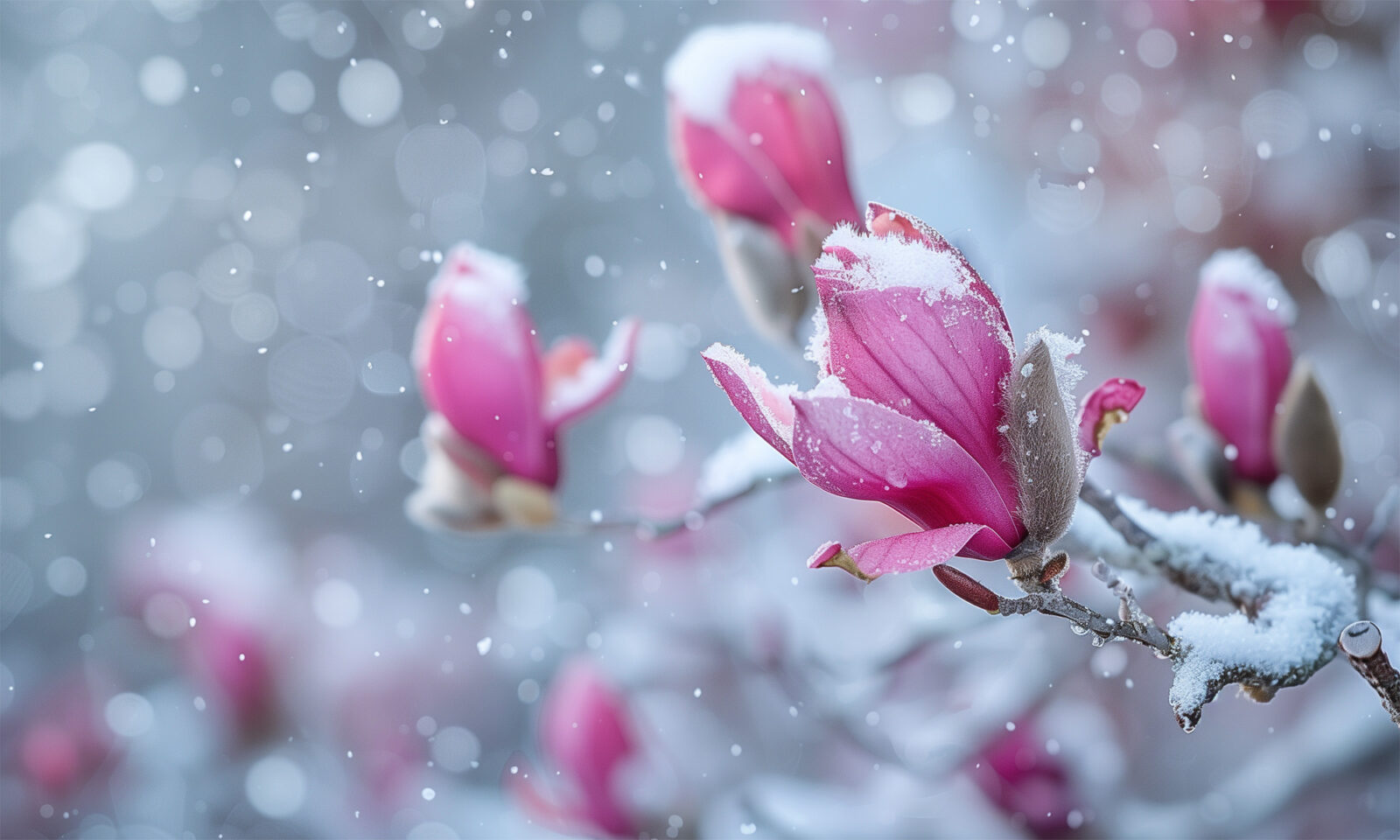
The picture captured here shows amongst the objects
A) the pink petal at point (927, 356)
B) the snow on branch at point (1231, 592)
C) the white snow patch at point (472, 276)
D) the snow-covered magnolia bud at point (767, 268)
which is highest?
the pink petal at point (927, 356)

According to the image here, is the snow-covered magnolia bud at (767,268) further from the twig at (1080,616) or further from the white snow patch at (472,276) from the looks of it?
the twig at (1080,616)

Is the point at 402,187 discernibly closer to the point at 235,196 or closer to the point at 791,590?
the point at 235,196

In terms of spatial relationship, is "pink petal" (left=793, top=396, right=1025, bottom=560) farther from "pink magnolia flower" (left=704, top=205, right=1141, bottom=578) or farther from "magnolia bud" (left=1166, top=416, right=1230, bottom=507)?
"magnolia bud" (left=1166, top=416, right=1230, bottom=507)

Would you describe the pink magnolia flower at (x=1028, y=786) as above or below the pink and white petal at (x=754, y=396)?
below

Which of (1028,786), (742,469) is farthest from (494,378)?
(1028,786)

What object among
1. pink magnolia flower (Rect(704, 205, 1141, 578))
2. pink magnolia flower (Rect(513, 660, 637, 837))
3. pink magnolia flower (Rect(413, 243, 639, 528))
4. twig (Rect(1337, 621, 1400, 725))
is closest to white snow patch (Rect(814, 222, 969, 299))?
pink magnolia flower (Rect(704, 205, 1141, 578))

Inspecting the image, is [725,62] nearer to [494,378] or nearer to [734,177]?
[734,177]

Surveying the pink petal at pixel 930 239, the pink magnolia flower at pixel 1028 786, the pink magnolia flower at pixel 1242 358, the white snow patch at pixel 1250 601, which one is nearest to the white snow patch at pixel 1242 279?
the pink magnolia flower at pixel 1242 358
